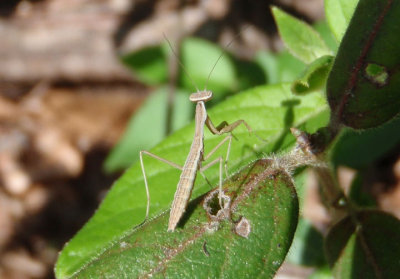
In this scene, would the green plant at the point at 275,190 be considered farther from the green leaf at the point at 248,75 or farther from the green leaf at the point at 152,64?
the green leaf at the point at 152,64

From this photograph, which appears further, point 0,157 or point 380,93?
point 0,157

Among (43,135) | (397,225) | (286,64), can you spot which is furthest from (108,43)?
(397,225)

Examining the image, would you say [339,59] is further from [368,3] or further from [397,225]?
[397,225]

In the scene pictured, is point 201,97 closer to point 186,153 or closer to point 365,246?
point 186,153

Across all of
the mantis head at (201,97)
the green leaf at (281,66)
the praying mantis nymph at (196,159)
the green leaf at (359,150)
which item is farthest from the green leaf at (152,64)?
the praying mantis nymph at (196,159)

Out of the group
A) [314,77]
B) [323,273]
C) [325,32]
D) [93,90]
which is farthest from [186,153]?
[93,90]

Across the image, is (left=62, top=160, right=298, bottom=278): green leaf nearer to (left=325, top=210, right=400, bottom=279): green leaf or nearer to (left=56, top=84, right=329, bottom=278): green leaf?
(left=56, top=84, right=329, bottom=278): green leaf

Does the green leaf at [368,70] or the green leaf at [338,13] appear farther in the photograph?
the green leaf at [338,13]
